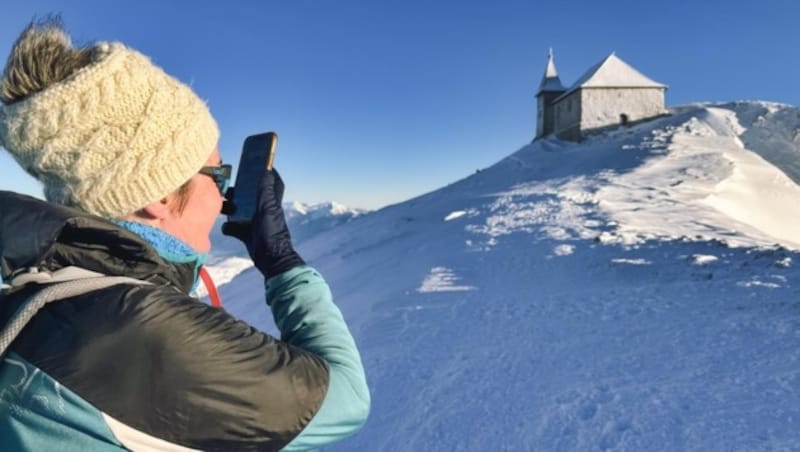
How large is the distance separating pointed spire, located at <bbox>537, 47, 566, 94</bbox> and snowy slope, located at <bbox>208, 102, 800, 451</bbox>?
38360 millimetres

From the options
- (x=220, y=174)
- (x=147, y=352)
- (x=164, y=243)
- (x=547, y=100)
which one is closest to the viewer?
(x=147, y=352)

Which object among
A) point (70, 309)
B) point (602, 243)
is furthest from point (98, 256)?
point (602, 243)

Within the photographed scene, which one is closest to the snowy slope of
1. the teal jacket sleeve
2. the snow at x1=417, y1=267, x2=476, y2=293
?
the snow at x1=417, y1=267, x2=476, y2=293

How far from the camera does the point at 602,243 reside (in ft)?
37.7

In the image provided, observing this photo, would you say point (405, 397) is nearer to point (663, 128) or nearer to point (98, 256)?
point (98, 256)

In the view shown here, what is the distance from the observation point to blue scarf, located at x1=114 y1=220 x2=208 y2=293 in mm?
1450

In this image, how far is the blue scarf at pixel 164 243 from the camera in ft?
4.76

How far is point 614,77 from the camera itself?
1847 inches

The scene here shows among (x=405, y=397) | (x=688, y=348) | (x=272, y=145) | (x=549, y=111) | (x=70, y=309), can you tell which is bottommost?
(x=405, y=397)

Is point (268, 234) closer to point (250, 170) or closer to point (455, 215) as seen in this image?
point (250, 170)

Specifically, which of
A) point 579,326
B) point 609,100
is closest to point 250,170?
point 579,326

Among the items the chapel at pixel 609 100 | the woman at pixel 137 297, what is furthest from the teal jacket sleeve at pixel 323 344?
the chapel at pixel 609 100

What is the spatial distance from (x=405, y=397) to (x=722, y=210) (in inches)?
573

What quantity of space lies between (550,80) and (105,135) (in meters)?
58.7
